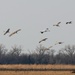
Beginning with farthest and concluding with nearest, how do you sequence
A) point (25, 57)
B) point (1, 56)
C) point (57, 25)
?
point (1, 56), point (25, 57), point (57, 25)

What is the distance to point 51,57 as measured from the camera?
115 m

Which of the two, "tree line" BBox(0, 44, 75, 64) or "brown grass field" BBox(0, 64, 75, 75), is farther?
"tree line" BBox(0, 44, 75, 64)

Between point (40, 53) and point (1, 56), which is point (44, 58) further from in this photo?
point (1, 56)

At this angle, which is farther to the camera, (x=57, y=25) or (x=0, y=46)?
(x=0, y=46)

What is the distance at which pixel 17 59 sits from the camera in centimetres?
10419
